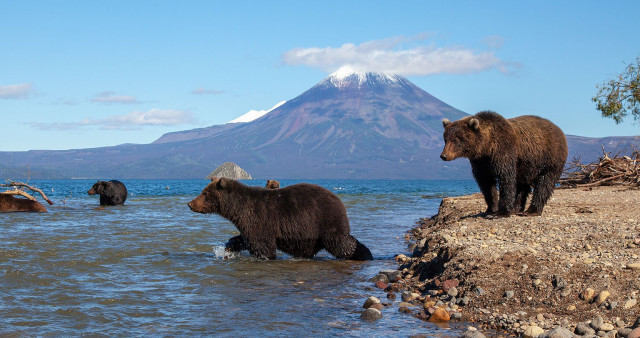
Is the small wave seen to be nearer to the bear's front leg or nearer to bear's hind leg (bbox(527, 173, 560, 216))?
the bear's front leg

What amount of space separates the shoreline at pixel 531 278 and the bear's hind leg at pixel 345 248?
3.15ft

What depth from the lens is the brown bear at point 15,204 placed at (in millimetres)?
24812

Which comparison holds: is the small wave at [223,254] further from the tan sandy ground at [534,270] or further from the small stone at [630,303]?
the small stone at [630,303]

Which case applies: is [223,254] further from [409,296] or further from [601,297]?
[601,297]

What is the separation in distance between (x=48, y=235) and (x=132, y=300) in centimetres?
968

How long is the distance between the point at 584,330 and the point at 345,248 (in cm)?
637

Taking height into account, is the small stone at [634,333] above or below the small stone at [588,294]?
below

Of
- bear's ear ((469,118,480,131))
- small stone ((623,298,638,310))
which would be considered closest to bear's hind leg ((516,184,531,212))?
bear's ear ((469,118,480,131))

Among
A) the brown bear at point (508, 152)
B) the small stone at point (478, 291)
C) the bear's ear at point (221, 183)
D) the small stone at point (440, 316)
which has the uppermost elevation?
the brown bear at point (508, 152)

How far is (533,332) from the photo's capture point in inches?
255

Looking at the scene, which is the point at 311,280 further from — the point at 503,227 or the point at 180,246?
the point at 180,246

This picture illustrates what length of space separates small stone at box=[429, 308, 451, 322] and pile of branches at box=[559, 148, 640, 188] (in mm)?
17675

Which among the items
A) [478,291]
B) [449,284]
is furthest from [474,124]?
[478,291]

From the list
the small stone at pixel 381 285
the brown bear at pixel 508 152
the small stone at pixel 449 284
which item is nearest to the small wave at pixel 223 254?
the small stone at pixel 381 285
